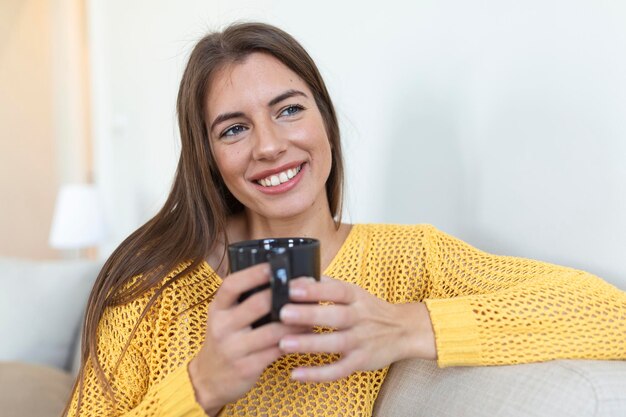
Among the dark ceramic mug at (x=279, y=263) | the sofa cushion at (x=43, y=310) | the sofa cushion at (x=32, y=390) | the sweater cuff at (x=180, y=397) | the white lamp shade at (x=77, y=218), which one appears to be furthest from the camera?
the white lamp shade at (x=77, y=218)

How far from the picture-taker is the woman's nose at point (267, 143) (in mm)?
1140

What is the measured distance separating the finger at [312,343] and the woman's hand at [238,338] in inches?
0.4

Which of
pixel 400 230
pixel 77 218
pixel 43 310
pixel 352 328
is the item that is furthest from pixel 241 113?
pixel 77 218

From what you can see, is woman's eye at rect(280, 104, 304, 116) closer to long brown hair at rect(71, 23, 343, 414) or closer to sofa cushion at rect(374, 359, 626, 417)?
long brown hair at rect(71, 23, 343, 414)

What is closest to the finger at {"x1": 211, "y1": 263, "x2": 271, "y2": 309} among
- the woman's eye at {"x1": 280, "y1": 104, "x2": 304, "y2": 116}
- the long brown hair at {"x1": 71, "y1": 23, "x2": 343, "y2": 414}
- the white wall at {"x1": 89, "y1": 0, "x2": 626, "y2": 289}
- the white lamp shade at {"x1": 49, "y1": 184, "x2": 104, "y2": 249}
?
the long brown hair at {"x1": 71, "y1": 23, "x2": 343, "y2": 414}

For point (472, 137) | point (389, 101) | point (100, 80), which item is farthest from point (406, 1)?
point (100, 80)

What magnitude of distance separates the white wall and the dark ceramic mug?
22.4 inches

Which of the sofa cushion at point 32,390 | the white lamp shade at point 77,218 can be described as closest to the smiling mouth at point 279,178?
the sofa cushion at point 32,390

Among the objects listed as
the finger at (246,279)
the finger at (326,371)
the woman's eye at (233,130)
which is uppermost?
the woman's eye at (233,130)

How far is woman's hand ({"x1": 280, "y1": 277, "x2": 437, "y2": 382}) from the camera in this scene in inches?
29.5

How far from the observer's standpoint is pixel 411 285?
121 cm

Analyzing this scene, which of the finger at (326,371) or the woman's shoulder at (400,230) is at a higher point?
the woman's shoulder at (400,230)

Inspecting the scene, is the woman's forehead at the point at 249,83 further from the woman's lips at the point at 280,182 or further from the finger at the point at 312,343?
the finger at the point at 312,343

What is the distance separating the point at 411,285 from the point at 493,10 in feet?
1.80
